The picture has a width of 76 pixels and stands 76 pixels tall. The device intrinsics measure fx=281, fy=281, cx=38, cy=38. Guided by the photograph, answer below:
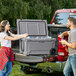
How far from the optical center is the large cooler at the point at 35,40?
21.6ft

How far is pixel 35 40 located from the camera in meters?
6.54

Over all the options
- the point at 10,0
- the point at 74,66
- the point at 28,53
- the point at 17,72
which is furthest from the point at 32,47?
the point at 10,0

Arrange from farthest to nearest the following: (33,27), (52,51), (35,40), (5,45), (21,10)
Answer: (21,10) < (33,27) < (52,51) < (35,40) < (5,45)

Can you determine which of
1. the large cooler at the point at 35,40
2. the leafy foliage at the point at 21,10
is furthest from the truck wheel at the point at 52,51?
the leafy foliage at the point at 21,10

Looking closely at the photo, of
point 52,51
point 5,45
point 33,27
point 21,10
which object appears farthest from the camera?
point 21,10

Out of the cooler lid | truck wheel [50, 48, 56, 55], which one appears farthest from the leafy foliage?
truck wheel [50, 48, 56, 55]

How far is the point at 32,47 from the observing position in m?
6.59

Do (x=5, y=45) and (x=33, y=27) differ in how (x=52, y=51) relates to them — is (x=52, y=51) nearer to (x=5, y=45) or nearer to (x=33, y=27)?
(x=33, y=27)

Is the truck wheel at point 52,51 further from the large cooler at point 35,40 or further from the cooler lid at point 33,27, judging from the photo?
the cooler lid at point 33,27

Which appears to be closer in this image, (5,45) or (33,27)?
(5,45)

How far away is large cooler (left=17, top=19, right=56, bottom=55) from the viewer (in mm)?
6570

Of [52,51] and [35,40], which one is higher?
[35,40]

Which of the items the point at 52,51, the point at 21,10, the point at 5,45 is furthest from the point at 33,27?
the point at 21,10

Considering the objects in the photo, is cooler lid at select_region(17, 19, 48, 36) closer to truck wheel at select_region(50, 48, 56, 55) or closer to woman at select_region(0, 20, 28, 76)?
truck wheel at select_region(50, 48, 56, 55)
